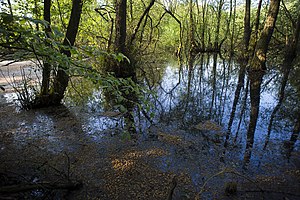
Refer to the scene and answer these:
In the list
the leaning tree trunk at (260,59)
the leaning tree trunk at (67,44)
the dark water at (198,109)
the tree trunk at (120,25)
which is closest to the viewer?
the dark water at (198,109)

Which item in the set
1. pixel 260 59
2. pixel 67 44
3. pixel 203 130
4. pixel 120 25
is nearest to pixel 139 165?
pixel 203 130

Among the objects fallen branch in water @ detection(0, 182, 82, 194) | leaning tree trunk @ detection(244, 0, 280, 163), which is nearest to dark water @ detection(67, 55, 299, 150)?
leaning tree trunk @ detection(244, 0, 280, 163)

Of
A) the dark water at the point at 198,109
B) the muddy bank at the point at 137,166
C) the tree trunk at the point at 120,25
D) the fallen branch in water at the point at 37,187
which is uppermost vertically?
the tree trunk at the point at 120,25

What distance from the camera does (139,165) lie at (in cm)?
177

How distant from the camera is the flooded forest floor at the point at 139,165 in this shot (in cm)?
141

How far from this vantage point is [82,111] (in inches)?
125

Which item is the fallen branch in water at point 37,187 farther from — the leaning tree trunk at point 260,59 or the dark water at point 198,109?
the leaning tree trunk at point 260,59

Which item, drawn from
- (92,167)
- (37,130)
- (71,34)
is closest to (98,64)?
(71,34)

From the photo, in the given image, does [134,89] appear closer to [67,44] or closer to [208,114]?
[208,114]

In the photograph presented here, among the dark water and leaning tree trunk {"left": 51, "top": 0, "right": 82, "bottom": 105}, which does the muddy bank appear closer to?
the dark water

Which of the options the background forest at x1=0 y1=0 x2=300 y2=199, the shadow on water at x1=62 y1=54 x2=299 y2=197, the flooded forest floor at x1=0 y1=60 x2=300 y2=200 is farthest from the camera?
the shadow on water at x1=62 y1=54 x2=299 y2=197

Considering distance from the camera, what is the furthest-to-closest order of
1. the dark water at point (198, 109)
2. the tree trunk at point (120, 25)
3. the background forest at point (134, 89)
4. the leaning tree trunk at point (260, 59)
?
1. the tree trunk at point (120, 25)
2. the leaning tree trunk at point (260, 59)
3. the dark water at point (198, 109)
4. the background forest at point (134, 89)

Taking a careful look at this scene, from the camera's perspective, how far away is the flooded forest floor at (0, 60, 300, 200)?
141 centimetres

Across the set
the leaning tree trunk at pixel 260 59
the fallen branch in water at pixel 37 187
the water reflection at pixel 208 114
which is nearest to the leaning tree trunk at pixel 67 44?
the water reflection at pixel 208 114
